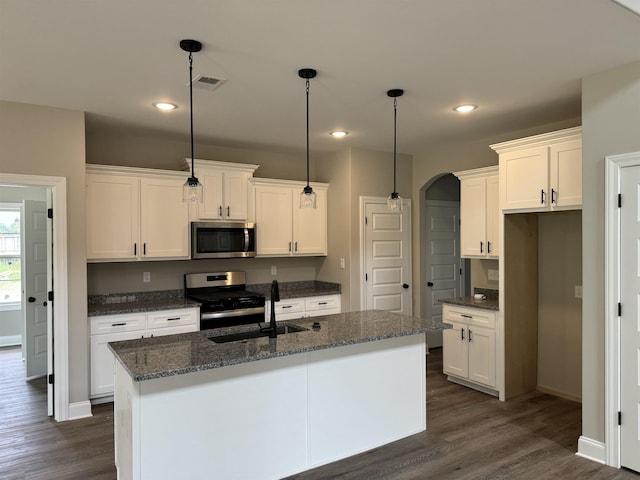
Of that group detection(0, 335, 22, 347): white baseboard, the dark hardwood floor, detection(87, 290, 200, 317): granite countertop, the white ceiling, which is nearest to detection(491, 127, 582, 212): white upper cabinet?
the white ceiling

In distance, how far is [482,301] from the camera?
15.6 feet

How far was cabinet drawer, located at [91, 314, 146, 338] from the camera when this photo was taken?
13.6 feet

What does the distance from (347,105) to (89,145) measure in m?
2.77

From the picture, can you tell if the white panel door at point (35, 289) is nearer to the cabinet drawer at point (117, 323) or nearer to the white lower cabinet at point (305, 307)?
the cabinet drawer at point (117, 323)

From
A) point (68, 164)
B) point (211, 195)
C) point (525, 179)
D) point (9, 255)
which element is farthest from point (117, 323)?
point (525, 179)

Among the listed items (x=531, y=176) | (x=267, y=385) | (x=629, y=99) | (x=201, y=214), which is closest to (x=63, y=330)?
(x=201, y=214)

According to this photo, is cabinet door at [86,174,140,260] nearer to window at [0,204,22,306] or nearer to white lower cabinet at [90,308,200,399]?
white lower cabinet at [90,308,200,399]

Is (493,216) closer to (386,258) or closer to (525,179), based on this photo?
(525,179)

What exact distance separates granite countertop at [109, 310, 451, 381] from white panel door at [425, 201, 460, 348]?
9.26 feet

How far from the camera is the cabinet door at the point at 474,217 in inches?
185

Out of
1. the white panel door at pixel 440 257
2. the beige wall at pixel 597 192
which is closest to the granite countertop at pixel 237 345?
the beige wall at pixel 597 192

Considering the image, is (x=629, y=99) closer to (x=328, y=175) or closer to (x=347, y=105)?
(x=347, y=105)

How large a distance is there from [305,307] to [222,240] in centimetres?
128

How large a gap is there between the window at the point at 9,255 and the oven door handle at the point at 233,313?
374cm
